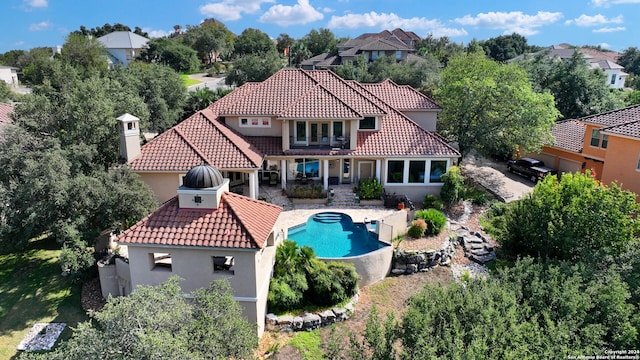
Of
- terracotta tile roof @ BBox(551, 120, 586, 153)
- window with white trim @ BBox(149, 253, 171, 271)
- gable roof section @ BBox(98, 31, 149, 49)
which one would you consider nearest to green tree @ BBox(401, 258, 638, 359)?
window with white trim @ BBox(149, 253, 171, 271)

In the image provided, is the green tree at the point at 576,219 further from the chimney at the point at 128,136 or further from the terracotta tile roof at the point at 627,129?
the chimney at the point at 128,136

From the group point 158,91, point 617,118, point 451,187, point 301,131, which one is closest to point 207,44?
point 158,91

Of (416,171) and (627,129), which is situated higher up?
(627,129)

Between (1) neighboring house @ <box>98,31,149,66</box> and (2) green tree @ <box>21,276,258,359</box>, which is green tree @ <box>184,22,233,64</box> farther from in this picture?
(2) green tree @ <box>21,276,258,359</box>

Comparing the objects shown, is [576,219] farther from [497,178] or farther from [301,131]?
[301,131]

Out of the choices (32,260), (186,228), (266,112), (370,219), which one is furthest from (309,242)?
(32,260)

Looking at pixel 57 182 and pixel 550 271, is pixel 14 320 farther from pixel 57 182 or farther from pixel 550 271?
pixel 550 271
